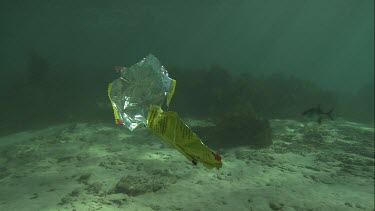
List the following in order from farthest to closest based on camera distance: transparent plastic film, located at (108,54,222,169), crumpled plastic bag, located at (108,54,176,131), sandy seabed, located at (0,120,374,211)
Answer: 1. sandy seabed, located at (0,120,374,211)
2. crumpled plastic bag, located at (108,54,176,131)
3. transparent plastic film, located at (108,54,222,169)

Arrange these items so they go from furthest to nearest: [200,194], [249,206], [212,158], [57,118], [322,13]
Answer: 1. [322,13]
2. [57,118]
3. [200,194]
4. [249,206]
5. [212,158]

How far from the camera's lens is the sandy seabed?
5.57m

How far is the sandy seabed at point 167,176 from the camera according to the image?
18.3ft

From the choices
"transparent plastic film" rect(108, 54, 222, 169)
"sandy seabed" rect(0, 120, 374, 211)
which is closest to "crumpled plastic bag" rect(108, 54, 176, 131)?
"transparent plastic film" rect(108, 54, 222, 169)

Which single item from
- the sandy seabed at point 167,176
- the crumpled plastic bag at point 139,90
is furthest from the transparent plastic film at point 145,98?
the sandy seabed at point 167,176

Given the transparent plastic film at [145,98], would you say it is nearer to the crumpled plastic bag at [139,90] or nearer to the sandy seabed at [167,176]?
the crumpled plastic bag at [139,90]

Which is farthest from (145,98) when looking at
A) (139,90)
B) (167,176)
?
(167,176)

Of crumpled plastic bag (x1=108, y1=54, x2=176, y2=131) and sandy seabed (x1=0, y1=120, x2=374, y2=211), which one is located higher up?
crumpled plastic bag (x1=108, y1=54, x2=176, y2=131)

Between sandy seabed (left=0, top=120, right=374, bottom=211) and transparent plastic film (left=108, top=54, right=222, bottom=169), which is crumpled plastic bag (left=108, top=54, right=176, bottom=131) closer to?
transparent plastic film (left=108, top=54, right=222, bottom=169)

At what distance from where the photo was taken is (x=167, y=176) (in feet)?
22.4

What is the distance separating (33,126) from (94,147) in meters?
6.36

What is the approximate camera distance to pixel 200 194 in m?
5.93

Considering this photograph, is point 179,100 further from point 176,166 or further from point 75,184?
point 75,184

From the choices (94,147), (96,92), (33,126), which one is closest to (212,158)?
(94,147)
